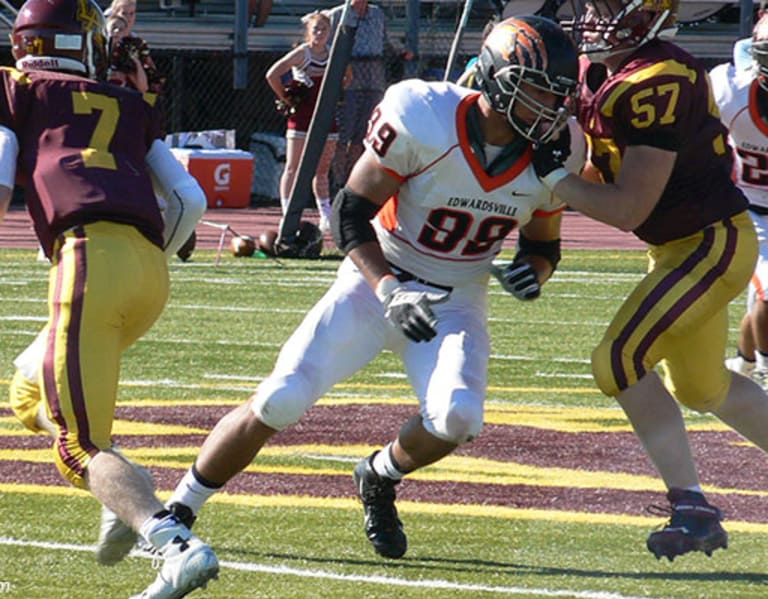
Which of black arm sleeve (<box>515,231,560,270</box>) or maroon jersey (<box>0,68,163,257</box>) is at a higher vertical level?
maroon jersey (<box>0,68,163,257</box>)

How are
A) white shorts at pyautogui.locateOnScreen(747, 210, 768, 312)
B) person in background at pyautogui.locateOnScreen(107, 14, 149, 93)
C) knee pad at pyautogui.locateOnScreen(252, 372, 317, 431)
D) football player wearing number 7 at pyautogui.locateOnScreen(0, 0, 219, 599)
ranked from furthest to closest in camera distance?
person in background at pyautogui.locateOnScreen(107, 14, 149, 93) → white shorts at pyautogui.locateOnScreen(747, 210, 768, 312) → knee pad at pyautogui.locateOnScreen(252, 372, 317, 431) → football player wearing number 7 at pyautogui.locateOnScreen(0, 0, 219, 599)

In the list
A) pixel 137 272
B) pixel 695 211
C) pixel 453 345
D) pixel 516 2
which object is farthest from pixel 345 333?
pixel 516 2

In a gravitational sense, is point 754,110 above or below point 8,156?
below

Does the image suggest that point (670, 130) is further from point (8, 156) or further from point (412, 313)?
Answer: point (8, 156)

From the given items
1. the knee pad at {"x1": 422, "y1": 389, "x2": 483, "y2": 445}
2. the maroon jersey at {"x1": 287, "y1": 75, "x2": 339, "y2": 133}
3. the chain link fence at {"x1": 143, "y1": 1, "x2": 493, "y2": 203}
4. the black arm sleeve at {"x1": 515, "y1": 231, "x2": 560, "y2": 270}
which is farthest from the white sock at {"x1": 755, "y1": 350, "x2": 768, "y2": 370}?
the chain link fence at {"x1": 143, "y1": 1, "x2": 493, "y2": 203}

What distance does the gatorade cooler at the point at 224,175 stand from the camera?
15367mm

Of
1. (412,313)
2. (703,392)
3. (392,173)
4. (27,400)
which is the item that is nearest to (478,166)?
(392,173)

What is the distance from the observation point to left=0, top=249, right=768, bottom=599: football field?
4234 mm

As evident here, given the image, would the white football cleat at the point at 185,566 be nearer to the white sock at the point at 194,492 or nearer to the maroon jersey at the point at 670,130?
the white sock at the point at 194,492

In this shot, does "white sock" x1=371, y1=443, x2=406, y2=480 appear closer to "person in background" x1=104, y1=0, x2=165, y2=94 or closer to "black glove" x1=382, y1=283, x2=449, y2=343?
"black glove" x1=382, y1=283, x2=449, y2=343

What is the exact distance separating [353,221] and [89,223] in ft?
2.43

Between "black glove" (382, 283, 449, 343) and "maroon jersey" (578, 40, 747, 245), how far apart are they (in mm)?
740

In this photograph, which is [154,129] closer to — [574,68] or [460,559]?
[574,68]

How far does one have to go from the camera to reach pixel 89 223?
404 cm
